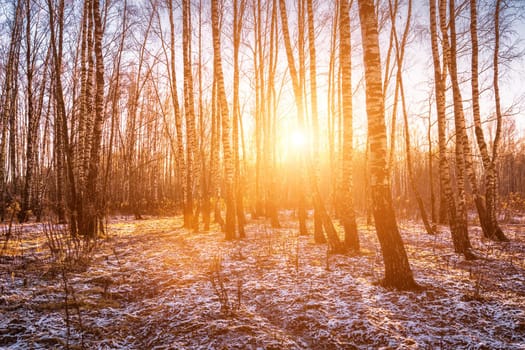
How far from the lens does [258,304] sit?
377 cm

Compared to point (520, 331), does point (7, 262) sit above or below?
above

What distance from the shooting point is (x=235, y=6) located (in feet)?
31.1

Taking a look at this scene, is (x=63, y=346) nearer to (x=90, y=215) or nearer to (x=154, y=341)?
(x=154, y=341)

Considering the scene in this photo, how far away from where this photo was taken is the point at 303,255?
6.54 m

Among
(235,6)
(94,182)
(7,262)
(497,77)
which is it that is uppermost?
(235,6)

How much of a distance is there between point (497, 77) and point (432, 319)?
35.5 ft

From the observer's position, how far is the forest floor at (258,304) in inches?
112

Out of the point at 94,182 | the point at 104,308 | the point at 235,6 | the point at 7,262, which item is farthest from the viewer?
the point at 235,6

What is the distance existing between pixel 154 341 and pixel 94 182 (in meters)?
7.50

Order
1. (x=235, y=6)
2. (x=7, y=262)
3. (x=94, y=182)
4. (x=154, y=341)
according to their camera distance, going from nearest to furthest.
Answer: (x=154, y=341) → (x=7, y=262) → (x=94, y=182) → (x=235, y=6)

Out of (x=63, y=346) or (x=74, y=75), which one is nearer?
(x=63, y=346)

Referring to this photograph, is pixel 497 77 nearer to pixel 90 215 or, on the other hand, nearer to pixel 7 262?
pixel 90 215

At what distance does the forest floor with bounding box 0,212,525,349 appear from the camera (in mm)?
2846

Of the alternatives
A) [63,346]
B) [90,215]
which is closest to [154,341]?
[63,346]
